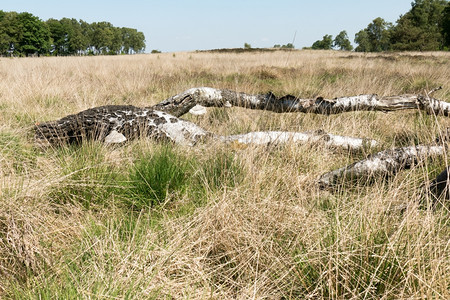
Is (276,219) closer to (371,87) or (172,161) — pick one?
(172,161)

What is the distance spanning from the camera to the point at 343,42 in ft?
289

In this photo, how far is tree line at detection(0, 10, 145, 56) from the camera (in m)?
64.0

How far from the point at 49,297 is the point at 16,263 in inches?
18.0

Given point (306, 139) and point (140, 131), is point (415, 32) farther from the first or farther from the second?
point (140, 131)

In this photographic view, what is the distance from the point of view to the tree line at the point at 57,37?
210 feet

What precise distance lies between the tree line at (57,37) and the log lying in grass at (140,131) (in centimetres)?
5700

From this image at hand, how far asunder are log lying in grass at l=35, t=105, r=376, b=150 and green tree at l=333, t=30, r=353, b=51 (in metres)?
93.1

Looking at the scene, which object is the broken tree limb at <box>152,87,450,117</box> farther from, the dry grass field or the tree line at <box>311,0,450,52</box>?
the tree line at <box>311,0,450,52</box>

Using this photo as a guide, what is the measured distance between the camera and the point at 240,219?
1.82m

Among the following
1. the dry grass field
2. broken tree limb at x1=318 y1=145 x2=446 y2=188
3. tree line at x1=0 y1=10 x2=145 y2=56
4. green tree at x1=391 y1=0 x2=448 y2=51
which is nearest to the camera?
the dry grass field

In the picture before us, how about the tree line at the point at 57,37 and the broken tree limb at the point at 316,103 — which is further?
the tree line at the point at 57,37

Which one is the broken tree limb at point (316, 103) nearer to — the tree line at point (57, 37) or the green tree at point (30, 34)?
the tree line at point (57, 37)

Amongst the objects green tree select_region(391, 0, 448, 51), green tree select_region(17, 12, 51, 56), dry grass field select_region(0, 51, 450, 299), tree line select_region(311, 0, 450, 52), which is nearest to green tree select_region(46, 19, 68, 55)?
green tree select_region(17, 12, 51, 56)

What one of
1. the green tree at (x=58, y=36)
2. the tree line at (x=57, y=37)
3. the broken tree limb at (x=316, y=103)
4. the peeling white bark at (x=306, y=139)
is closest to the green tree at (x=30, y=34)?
the tree line at (x=57, y=37)
